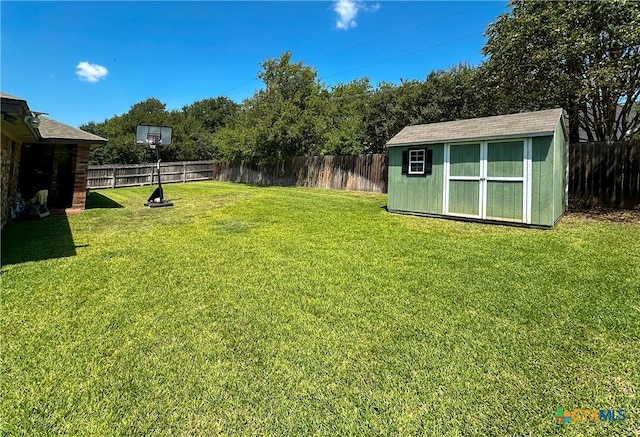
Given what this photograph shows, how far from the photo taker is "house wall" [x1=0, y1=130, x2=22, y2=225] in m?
5.66

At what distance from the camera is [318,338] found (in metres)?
2.50

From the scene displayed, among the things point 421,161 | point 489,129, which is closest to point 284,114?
point 421,161

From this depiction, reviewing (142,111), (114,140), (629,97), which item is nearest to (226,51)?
(114,140)

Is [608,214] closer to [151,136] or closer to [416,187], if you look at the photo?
[416,187]

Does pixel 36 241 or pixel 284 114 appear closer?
pixel 36 241

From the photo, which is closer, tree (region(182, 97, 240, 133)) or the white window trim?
the white window trim

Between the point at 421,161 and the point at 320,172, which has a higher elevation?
the point at 320,172

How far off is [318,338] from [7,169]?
719cm

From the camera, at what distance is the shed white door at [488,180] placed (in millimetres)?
6488

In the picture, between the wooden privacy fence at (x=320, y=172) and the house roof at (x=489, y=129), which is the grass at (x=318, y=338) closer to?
the house roof at (x=489, y=129)

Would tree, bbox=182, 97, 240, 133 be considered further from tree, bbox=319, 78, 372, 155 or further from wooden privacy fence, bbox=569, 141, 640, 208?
wooden privacy fence, bbox=569, 141, 640, 208

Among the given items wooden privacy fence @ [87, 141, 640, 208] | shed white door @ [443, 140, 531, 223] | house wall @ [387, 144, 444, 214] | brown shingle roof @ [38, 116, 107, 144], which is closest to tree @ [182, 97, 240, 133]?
wooden privacy fence @ [87, 141, 640, 208]

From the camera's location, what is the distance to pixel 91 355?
226 cm

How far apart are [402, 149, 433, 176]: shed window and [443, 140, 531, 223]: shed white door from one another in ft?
1.47
